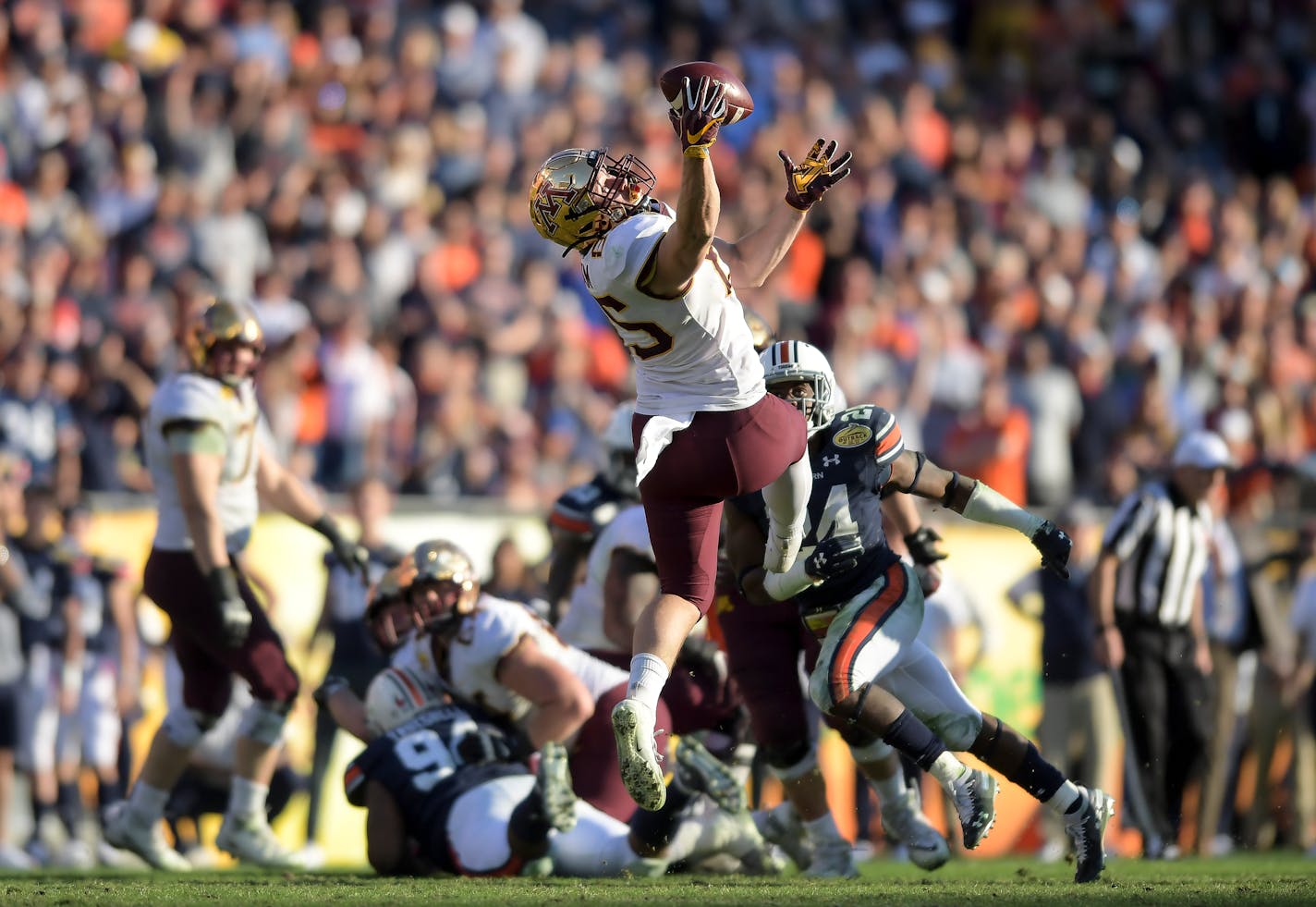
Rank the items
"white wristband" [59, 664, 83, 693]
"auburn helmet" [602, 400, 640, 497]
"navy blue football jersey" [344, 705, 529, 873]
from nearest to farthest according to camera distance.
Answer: "navy blue football jersey" [344, 705, 529, 873] < "auburn helmet" [602, 400, 640, 497] < "white wristband" [59, 664, 83, 693]

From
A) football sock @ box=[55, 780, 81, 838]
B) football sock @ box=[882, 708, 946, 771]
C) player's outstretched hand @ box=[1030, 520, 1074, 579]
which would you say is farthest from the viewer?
football sock @ box=[55, 780, 81, 838]

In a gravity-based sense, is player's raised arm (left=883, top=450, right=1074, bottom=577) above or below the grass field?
above

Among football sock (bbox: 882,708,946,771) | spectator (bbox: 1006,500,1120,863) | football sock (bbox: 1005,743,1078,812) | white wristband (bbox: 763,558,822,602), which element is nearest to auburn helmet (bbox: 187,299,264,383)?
white wristband (bbox: 763,558,822,602)

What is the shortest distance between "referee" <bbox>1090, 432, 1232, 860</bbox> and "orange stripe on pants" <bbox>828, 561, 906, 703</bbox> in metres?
3.19

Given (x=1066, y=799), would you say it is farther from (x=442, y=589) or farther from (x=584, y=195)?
(x=584, y=195)

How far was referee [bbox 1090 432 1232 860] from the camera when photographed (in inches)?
394

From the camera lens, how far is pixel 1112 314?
16000 millimetres

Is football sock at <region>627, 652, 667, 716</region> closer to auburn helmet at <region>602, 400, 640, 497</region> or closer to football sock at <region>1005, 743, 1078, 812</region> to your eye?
football sock at <region>1005, 743, 1078, 812</region>

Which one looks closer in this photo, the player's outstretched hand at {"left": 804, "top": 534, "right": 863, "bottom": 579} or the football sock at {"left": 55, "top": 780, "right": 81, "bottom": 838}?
the player's outstretched hand at {"left": 804, "top": 534, "right": 863, "bottom": 579}

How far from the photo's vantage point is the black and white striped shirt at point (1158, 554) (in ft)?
33.0

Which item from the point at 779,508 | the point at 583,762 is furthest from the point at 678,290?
the point at 583,762

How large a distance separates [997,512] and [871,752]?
43.6 inches

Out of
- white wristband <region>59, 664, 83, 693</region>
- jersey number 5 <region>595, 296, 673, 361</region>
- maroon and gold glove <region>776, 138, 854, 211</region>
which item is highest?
maroon and gold glove <region>776, 138, 854, 211</region>

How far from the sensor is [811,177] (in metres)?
6.70
